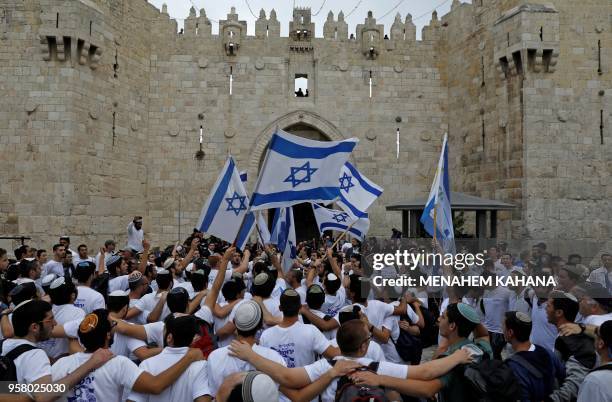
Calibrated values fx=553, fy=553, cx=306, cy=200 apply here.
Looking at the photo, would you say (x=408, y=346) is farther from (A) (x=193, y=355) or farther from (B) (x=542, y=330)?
(A) (x=193, y=355)

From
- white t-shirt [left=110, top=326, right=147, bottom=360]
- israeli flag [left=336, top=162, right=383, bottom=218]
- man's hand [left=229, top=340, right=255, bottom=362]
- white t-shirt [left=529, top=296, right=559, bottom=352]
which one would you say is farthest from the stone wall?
man's hand [left=229, top=340, right=255, bottom=362]

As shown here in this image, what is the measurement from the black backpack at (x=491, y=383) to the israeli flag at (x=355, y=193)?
276 inches

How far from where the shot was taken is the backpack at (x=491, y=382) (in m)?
2.80

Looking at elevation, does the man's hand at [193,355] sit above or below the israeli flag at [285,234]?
below

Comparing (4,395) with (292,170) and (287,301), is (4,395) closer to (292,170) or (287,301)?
(287,301)

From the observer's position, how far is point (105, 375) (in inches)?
124

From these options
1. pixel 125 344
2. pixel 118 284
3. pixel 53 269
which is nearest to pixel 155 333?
pixel 125 344

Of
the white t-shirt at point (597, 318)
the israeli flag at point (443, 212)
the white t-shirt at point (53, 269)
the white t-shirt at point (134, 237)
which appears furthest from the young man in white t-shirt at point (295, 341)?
the white t-shirt at point (134, 237)

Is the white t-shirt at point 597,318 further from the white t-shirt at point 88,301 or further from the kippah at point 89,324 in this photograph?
the white t-shirt at point 88,301

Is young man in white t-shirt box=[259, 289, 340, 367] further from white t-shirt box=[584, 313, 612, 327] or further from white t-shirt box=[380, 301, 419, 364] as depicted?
white t-shirt box=[584, 313, 612, 327]

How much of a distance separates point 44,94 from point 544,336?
14.2 meters

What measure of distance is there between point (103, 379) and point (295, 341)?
133 centimetres

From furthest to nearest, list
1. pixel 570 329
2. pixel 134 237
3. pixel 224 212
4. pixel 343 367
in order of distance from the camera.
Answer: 1. pixel 134 237
2. pixel 224 212
3. pixel 570 329
4. pixel 343 367

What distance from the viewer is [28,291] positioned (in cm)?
454
